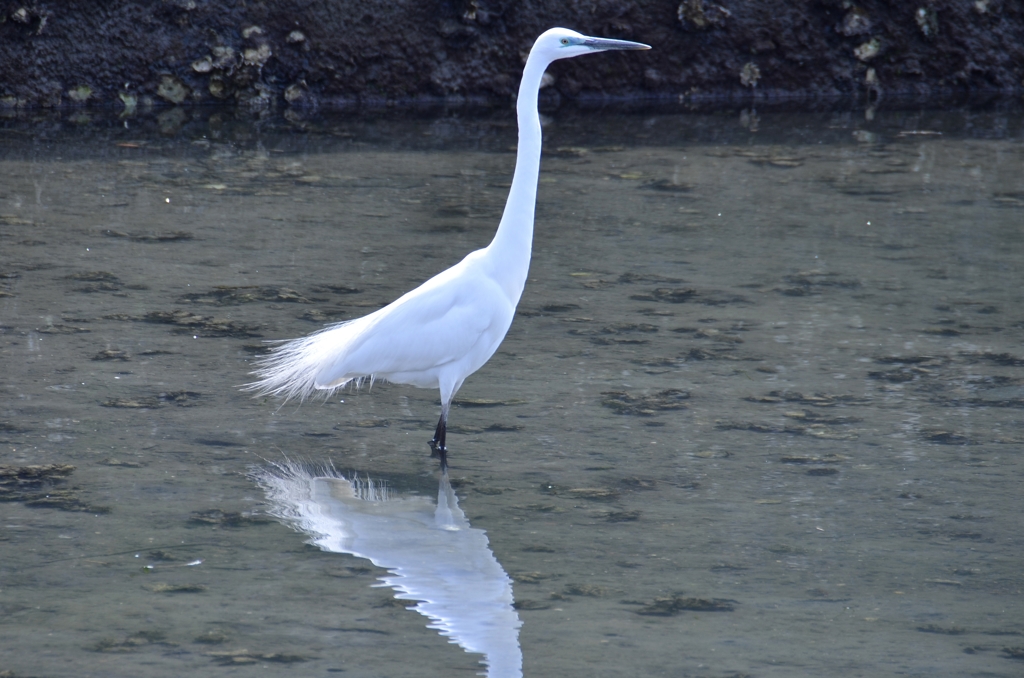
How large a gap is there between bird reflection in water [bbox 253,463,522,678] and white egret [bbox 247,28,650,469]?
1.09ft

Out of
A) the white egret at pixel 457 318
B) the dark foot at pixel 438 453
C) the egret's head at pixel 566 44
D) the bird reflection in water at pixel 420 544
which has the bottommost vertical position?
the bird reflection in water at pixel 420 544

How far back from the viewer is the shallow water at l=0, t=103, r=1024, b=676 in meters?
2.64

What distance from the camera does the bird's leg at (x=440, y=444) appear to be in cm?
351

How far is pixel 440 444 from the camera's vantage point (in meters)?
3.56

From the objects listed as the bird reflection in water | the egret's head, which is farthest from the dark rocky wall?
the bird reflection in water

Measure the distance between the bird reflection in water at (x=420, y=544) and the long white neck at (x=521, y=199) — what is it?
705 mm

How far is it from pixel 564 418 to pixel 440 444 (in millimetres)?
487

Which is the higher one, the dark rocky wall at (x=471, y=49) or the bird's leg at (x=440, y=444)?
the dark rocky wall at (x=471, y=49)

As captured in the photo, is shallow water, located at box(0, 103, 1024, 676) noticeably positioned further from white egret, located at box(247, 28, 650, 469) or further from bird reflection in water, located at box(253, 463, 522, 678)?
white egret, located at box(247, 28, 650, 469)

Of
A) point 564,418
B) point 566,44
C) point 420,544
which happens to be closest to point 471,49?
point 566,44

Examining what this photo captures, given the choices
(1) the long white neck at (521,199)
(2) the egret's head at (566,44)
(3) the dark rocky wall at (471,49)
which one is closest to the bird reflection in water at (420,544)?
(1) the long white neck at (521,199)

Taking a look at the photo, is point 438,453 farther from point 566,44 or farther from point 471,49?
point 471,49

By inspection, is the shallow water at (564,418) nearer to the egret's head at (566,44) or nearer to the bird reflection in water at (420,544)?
the bird reflection in water at (420,544)

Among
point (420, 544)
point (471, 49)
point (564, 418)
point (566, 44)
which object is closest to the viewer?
point (420, 544)
